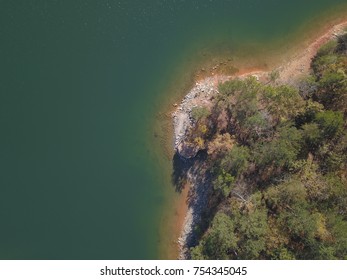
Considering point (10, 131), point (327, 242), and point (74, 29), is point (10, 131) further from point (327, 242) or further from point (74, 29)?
point (327, 242)

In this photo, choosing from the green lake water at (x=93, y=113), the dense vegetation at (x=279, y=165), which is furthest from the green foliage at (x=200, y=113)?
the green lake water at (x=93, y=113)

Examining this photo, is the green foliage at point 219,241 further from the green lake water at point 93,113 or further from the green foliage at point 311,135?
the green foliage at point 311,135

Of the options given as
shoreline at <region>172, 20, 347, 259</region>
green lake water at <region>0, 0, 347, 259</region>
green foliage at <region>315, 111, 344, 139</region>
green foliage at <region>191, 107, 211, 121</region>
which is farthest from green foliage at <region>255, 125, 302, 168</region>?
green lake water at <region>0, 0, 347, 259</region>

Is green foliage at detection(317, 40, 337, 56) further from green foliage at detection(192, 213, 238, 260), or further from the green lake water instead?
green foliage at detection(192, 213, 238, 260)

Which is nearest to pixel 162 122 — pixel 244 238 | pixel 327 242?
pixel 244 238

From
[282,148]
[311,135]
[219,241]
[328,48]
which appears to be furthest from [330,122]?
[219,241]

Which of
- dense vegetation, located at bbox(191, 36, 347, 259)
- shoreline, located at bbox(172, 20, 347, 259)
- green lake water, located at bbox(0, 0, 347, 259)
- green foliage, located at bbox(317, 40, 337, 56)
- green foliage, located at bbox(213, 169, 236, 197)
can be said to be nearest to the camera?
dense vegetation, located at bbox(191, 36, 347, 259)
